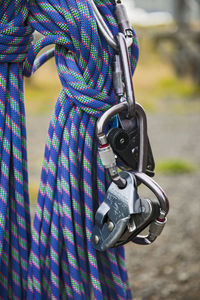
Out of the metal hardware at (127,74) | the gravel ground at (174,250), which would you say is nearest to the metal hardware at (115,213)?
the metal hardware at (127,74)

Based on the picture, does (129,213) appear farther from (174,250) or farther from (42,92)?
(42,92)

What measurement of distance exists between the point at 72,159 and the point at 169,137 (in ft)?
9.87

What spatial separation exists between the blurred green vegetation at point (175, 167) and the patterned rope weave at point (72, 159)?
194 centimetres

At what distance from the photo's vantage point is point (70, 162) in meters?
0.72

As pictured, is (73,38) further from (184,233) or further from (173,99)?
(173,99)

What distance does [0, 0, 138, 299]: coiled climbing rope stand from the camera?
692 millimetres

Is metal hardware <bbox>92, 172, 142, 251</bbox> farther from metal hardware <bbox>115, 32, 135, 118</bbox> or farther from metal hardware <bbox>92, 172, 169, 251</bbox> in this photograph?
metal hardware <bbox>115, 32, 135, 118</bbox>

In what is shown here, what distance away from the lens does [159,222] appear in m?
0.66

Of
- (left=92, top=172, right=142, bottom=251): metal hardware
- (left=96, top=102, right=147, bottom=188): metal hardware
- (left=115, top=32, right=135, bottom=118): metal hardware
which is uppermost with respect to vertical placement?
(left=115, top=32, right=135, bottom=118): metal hardware

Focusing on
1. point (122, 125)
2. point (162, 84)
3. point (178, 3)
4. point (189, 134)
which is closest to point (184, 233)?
point (122, 125)

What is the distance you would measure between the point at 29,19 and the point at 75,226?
390 millimetres

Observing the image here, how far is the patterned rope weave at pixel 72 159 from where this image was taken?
2.27ft

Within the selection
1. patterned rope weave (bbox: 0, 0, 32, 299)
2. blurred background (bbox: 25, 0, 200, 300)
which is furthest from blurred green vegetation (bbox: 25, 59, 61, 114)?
patterned rope weave (bbox: 0, 0, 32, 299)

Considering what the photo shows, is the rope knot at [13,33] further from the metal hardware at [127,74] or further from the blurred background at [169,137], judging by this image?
the blurred background at [169,137]
